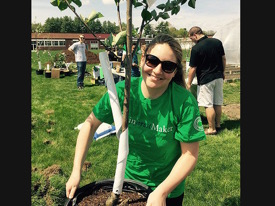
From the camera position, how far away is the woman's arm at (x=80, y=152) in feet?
5.53

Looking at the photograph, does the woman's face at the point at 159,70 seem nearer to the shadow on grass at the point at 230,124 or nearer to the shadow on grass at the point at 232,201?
the shadow on grass at the point at 232,201

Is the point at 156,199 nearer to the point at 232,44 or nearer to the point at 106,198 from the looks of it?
the point at 106,198

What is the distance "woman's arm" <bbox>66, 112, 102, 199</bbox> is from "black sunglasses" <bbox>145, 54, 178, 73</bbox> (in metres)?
0.55

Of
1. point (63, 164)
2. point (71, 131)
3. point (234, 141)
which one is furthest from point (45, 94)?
point (234, 141)

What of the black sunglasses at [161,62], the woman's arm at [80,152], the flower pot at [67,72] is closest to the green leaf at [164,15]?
the black sunglasses at [161,62]

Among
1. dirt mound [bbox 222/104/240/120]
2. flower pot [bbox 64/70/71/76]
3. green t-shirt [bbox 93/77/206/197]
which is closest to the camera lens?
green t-shirt [bbox 93/77/206/197]

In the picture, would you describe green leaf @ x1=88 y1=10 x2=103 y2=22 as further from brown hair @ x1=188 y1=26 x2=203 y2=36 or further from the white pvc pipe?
brown hair @ x1=188 y1=26 x2=203 y2=36

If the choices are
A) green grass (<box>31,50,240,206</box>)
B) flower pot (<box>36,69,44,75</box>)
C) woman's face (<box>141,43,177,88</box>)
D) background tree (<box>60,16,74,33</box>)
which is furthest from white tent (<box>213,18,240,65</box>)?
background tree (<box>60,16,74,33</box>)

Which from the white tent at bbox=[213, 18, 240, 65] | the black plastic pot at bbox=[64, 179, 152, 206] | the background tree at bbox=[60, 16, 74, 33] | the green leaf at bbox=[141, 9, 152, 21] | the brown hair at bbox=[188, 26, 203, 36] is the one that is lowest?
the black plastic pot at bbox=[64, 179, 152, 206]

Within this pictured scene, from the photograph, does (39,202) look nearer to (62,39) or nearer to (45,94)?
(45,94)

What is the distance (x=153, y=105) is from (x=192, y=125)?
0.94 feet

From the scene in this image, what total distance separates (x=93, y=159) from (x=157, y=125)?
2863 mm

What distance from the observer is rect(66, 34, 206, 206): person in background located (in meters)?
1.66

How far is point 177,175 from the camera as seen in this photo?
1602 millimetres
